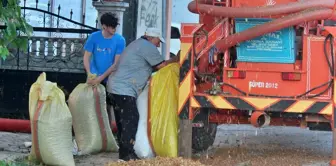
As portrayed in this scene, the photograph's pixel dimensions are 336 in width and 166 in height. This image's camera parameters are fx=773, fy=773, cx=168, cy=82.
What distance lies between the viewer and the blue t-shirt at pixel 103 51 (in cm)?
934

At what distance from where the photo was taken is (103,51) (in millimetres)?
9344

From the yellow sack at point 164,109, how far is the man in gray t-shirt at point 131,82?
0.39ft

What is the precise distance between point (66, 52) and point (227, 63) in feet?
16.4

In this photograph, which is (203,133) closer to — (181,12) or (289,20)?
(289,20)

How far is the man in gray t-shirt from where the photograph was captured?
8.27 metres

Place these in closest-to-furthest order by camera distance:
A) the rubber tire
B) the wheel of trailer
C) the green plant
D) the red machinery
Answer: the green plant
the red machinery
the wheel of trailer
the rubber tire

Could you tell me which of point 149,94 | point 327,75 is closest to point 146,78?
point 149,94

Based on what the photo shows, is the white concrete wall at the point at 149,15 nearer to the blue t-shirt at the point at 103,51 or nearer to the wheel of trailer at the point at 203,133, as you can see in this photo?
the blue t-shirt at the point at 103,51

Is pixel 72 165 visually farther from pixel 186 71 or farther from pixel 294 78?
pixel 294 78

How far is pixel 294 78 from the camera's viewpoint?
8.02 metres

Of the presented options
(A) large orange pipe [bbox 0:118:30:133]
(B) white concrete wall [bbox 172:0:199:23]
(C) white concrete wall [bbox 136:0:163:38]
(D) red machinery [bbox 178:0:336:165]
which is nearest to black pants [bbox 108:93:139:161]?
(D) red machinery [bbox 178:0:336:165]

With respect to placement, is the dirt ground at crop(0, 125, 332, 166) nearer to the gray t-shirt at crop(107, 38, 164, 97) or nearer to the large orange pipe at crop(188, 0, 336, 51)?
the gray t-shirt at crop(107, 38, 164, 97)

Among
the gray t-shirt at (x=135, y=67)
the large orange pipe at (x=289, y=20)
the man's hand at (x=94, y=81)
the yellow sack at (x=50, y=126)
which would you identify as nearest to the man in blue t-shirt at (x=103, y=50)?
the man's hand at (x=94, y=81)

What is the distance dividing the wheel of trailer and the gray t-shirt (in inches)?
30.0
